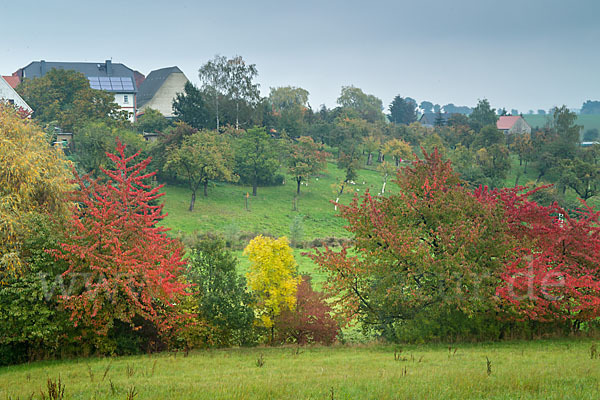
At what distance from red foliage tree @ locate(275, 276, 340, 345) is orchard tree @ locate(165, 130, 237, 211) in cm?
3743

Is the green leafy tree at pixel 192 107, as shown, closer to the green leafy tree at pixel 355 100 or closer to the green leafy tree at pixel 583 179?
the green leafy tree at pixel 583 179

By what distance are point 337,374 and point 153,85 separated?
320ft

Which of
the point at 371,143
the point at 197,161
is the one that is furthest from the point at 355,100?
the point at 197,161

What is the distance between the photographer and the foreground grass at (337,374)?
9.45 meters

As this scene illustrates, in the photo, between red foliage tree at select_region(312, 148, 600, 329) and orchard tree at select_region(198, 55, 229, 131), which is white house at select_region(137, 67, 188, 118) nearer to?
orchard tree at select_region(198, 55, 229, 131)

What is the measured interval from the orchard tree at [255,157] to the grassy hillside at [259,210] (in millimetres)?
2033

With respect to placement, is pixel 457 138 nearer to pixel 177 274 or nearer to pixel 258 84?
pixel 258 84

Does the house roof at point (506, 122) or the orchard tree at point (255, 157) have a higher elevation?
the house roof at point (506, 122)

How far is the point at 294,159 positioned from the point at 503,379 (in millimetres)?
57489

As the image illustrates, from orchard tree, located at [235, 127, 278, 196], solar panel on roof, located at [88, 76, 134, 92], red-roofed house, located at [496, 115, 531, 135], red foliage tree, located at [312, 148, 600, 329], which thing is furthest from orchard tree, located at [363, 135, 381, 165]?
red foliage tree, located at [312, 148, 600, 329]

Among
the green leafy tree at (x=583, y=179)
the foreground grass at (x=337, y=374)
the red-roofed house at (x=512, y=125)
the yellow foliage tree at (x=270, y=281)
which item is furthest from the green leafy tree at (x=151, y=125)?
the red-roofed house at (x=512, y=125)

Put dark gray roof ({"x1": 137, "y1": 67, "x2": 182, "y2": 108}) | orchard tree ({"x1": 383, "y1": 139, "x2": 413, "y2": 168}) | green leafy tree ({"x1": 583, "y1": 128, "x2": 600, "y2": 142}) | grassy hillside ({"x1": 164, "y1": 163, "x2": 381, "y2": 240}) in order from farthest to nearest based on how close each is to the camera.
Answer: green leafy tree ({"x1": 583, "y1": 128, "x2": 600, "y2": 142}) < dark gray roof ({"x1": 137, "y1": 67, "x2": 182, "y2": 108}) < orchard tree ({"x1": 383, "y1": 139, "x2": 413, "y2": 168}) < grassy hillside ({"x1": 164, "y1": 163, "x2": 381, "y2": 240})

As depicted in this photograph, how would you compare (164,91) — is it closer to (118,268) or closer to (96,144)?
(96,144)

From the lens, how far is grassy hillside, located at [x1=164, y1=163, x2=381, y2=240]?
2030 inches
